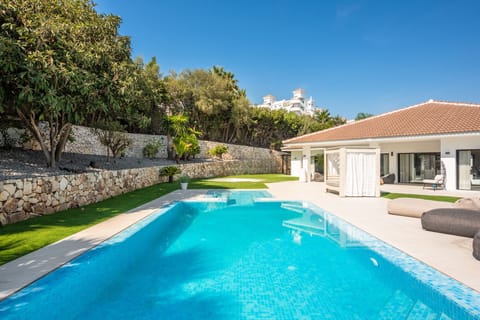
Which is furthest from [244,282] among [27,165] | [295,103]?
[295,103]

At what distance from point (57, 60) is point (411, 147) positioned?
73.1 feet

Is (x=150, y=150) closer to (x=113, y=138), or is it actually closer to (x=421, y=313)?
(x=113, y=138)

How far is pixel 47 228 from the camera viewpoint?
699cm

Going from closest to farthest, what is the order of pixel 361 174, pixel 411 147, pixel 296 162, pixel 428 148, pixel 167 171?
pixel 361 174, pixel 428 148, pixel 411 147, pixel 167 171, pixel 296 162

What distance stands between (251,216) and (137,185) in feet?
31.5

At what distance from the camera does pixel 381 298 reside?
4207 millimetres

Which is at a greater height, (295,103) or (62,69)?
(295,103)

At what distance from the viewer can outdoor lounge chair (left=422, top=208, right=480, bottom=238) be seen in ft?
20.0

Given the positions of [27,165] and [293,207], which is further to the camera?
[293,207]

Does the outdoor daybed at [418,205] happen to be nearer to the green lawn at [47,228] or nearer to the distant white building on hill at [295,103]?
the green lawn at [47,228]

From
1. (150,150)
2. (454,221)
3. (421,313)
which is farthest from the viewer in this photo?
(150,150)

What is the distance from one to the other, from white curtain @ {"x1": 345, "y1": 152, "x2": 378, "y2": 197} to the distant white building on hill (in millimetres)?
86350

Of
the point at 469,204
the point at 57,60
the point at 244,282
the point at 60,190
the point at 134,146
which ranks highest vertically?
the point at 57,60

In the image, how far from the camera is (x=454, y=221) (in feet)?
20.9
